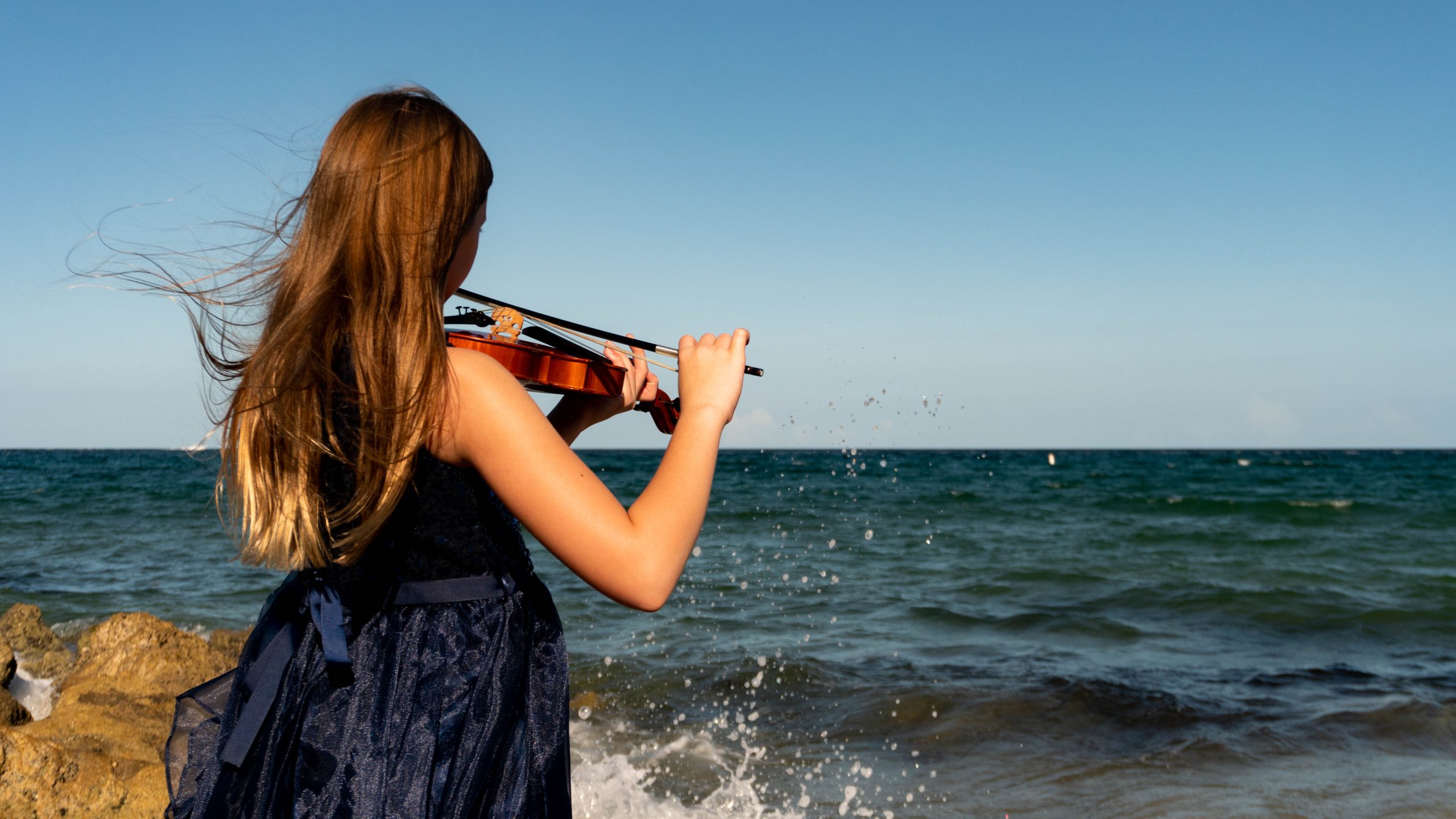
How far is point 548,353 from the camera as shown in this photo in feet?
6.44

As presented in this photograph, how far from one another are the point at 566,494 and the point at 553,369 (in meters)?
0.75

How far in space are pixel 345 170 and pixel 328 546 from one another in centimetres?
53

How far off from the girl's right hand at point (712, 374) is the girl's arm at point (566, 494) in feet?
0.40

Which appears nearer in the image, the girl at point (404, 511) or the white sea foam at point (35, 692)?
the girl at point (404, 511)

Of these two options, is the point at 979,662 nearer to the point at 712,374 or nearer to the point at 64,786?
the point at 64,786

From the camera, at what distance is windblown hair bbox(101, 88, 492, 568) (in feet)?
4.39

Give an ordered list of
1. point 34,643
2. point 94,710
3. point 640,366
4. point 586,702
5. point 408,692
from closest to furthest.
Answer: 1. point 408,692
2. point 640,366
3. point 94,710
4. point 586,702
5. point 34,643

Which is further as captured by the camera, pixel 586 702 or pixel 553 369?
pixel 586 702

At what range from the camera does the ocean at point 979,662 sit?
516cm

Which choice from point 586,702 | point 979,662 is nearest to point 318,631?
point 586,702

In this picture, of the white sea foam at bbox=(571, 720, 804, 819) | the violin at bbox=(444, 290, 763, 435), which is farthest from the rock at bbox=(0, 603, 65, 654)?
the violin at bbox=(444, 290, 763, 435)

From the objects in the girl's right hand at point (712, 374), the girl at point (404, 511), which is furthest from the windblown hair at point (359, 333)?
the girl's right hand at point (712, 374)

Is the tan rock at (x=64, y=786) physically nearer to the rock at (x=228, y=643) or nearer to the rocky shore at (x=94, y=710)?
the rocky shore at (x=94, y=710)

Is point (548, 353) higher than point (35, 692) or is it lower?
higher
